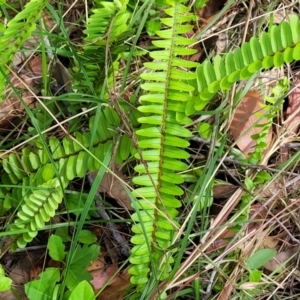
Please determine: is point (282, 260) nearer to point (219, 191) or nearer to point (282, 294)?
point (282, 294)

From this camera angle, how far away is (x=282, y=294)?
1.79 metres

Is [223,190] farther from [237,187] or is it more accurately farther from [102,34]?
[102,34]

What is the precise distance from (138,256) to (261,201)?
1.69ft

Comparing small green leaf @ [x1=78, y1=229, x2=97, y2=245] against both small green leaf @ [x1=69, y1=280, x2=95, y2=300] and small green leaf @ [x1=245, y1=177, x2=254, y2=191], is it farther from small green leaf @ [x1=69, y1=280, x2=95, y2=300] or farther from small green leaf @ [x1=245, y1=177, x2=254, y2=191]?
small green leaf @ [x1=245, y1=177, x2=254, y2=191]

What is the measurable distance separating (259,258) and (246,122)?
0.48 meters

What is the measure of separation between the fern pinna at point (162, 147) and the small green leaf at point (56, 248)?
23 centimetres

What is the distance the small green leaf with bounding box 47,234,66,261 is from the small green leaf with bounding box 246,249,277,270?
0.62 meters

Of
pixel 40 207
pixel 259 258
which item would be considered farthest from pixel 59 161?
pixel 259 258

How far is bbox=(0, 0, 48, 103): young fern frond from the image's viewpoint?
1.25 meters

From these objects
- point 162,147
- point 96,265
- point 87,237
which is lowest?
point 96,265

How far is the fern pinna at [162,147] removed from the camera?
1.42 meters

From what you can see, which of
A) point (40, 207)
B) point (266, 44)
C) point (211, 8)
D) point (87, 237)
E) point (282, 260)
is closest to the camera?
point (266, 44)

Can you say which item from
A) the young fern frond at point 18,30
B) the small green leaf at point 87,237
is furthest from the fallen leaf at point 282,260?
the young fern frond at point 18,30

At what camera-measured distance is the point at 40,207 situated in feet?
4.88
